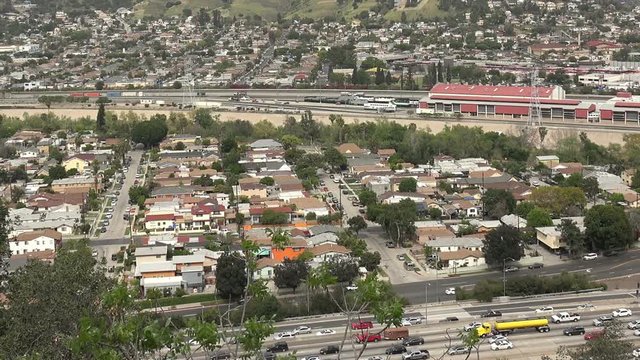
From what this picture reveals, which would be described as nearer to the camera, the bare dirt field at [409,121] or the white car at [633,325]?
the white car at [633,325]

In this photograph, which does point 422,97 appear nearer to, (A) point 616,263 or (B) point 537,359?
(A) point 616,263

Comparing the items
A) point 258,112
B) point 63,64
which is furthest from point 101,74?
point 258,112

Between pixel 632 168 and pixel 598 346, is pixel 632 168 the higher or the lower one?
the lower one

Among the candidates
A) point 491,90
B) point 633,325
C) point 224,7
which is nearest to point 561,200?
point 633,325

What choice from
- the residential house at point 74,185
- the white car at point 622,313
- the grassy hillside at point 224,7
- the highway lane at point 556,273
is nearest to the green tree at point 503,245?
the highway lane at point 556,273

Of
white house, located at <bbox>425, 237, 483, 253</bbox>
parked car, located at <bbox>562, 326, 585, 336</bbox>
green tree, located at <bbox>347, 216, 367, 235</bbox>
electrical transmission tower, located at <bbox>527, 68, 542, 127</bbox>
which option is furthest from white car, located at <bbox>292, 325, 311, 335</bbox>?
electrical transmission tower, located at <bbox>527, 68, 542, 127</bbox>

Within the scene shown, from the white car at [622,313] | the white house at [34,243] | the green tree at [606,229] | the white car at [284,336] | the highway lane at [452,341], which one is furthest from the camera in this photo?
the white house at [34,243]

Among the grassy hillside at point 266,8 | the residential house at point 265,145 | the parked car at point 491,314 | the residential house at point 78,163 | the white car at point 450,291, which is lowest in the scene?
the white car at point 450,291

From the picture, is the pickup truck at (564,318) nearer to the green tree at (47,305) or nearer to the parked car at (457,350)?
the parked car at (457,350)
